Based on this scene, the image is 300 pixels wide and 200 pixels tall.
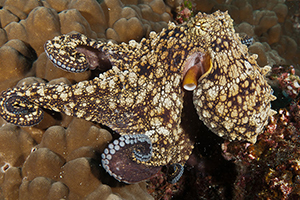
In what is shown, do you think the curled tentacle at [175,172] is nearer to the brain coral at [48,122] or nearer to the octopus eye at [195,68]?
the brain coral at [48,122]

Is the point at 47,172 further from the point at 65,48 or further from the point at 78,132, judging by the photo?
the point at 65,48

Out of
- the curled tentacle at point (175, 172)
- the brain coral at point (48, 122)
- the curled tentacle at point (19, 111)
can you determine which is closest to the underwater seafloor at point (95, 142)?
the brain coral at point (48, 122)

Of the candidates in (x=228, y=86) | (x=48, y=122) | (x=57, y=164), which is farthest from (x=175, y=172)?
(x=48, y=122)

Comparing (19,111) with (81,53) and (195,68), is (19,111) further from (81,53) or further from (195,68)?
(195,68)

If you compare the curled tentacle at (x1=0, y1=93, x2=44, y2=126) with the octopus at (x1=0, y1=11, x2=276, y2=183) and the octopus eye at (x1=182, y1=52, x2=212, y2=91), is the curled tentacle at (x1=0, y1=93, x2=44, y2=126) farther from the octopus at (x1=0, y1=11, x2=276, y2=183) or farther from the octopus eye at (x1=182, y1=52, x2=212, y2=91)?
the octopus eye at (x1=182, y1=52, x2=212, y2=91)

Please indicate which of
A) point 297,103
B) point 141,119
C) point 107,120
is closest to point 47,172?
point 107,120

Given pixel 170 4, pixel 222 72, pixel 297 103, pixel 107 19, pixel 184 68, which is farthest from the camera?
pixel 170 4
